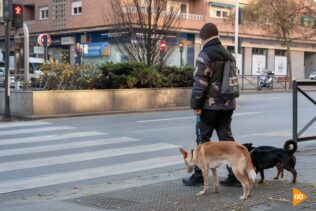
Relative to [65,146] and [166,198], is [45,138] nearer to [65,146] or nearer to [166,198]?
[65,146]

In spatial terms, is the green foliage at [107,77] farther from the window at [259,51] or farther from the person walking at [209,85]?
the window at [259,51]

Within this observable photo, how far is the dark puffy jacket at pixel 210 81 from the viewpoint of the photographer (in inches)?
252

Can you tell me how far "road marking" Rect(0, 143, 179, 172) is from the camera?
344 inches

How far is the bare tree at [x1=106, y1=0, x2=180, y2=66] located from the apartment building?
16933 millimetres

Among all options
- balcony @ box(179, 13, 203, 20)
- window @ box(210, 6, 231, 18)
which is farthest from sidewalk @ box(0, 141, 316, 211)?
window @ box(210, 6, 231, 18)

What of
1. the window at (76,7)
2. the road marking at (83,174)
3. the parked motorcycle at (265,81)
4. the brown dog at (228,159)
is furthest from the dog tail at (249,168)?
the window at (76,7)

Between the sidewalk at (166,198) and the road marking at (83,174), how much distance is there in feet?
2.12

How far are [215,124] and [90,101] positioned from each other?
11.3m

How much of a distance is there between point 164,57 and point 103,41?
21888mm

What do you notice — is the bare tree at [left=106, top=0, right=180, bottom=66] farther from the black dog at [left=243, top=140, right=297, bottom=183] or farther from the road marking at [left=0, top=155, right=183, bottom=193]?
the black dog at [left=243, top=140, right=297, bottom=183]

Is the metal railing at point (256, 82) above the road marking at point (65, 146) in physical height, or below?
above

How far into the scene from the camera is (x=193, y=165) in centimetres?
627

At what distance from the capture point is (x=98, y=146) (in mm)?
10609

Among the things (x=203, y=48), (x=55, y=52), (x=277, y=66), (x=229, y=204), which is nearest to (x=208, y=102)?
(x=203, y=48)
